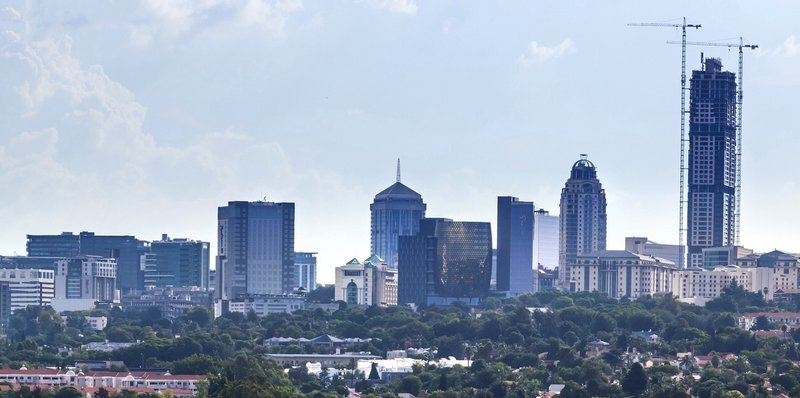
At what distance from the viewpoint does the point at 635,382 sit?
472ft

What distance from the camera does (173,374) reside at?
531 ft

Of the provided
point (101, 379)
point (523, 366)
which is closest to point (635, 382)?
point (523, 366)

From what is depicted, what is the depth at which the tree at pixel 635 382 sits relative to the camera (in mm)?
143000

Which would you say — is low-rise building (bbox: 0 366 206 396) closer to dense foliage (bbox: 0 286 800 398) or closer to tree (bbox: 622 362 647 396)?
dense foliage (bbox: 0 286 800 398)

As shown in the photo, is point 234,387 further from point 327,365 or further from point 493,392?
point 327,365

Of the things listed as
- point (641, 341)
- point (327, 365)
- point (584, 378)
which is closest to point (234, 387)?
point (584, 378)

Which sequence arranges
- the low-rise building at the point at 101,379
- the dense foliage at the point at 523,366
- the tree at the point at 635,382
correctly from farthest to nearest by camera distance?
the low-rise building at the point at 101,379 → the tree at the point at 635,382 → the dense foliage at the point at 523,366

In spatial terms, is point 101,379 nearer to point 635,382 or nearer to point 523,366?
point 523,366

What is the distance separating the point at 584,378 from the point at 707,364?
59.9ft

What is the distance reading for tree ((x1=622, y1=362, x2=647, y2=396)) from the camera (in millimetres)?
143000

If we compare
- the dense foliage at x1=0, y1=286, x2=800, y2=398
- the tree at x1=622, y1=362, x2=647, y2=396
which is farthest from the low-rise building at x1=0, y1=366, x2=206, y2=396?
the tree at x1=622, y1=362, x2=647, y2=396

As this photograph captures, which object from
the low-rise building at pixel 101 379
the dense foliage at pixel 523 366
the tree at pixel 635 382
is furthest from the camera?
the low-rise building at pixel 101 379

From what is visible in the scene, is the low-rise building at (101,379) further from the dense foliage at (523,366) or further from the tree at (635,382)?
the tree at (635,382)

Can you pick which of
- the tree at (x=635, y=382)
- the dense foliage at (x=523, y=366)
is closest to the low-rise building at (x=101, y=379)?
the dense foliage at (x=523, y=366)
